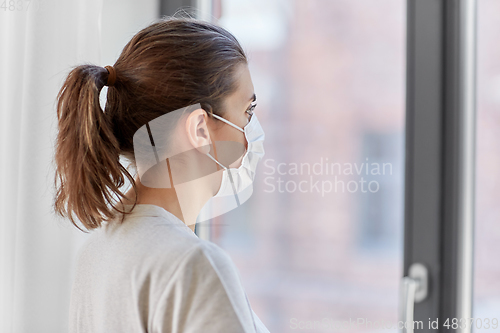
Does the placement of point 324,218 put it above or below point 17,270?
above

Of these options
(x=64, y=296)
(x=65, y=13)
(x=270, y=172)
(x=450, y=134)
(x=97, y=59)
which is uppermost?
(x=65, y=13)

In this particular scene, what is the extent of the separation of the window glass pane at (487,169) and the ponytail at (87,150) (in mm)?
923

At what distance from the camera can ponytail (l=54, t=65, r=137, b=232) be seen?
69cm

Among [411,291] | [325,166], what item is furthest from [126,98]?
[411,291]

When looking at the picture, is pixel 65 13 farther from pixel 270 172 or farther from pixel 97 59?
pixel 270 172

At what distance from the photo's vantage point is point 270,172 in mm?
1359

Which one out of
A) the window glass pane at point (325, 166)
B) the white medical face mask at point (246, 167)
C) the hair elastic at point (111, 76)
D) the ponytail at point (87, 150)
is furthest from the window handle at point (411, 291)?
the hair elastic at point (111, 76)

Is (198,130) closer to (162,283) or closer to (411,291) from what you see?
(162,283)

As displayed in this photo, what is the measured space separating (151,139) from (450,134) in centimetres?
80

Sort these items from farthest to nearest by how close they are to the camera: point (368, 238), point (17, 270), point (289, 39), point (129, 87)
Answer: point (289, 39)
point (368, 238)
point (17, 270)
point (129, 87)

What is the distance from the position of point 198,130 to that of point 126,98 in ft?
0.47

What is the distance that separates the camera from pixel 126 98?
2.47 feet

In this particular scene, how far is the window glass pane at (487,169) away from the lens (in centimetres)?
109

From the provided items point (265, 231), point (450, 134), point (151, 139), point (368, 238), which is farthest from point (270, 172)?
point (151, 139)
